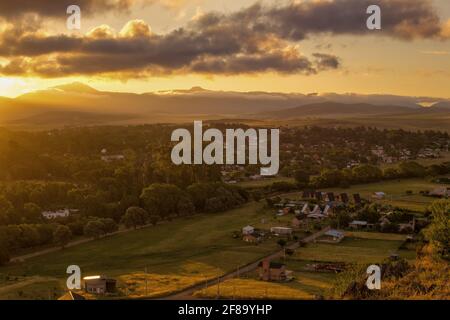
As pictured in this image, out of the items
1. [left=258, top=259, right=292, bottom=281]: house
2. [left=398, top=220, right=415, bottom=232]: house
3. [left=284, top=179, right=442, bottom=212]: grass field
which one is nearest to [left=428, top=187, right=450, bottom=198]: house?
[left=284, top=179, right=442, bottom=212]: grass field

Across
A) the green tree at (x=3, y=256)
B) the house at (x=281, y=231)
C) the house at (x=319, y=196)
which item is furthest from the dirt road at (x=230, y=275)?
the green tree at (x=3, y=256)

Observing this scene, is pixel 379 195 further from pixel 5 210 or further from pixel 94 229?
pixel 5 210

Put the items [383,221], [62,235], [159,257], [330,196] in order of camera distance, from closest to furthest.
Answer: [159,257], [62,235], [383,221], [330,196]

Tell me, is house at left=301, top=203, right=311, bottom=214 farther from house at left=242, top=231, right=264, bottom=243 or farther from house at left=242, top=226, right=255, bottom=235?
house at left=242, top=231, right=264, bottom=243

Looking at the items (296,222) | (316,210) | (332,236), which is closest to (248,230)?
(296,222)

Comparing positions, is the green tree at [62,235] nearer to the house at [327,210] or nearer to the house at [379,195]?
the house at [327,210]
